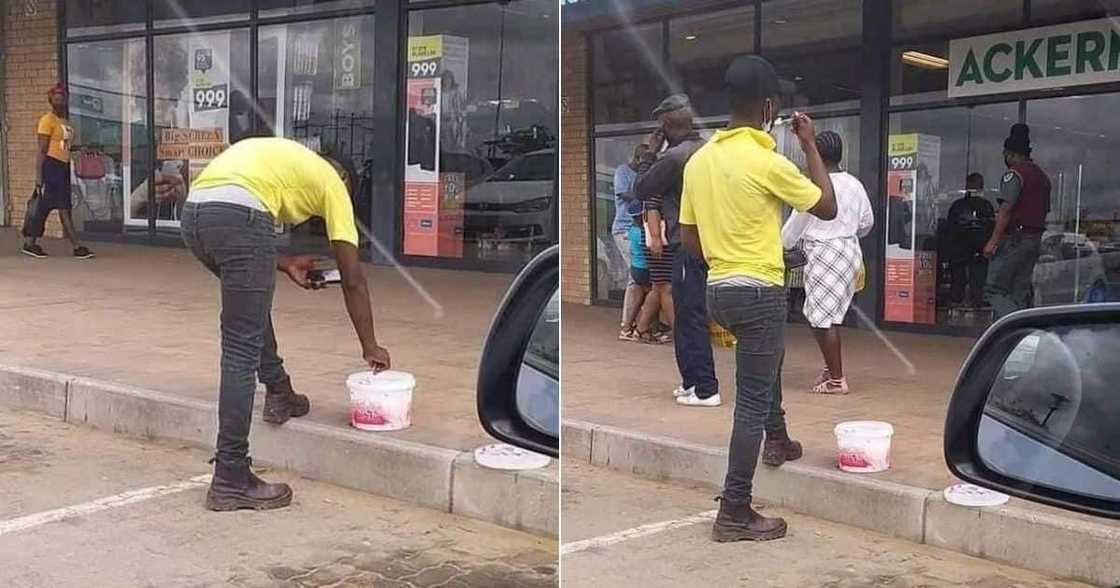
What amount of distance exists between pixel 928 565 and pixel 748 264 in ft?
1.48

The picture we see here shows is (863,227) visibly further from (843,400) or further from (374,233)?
(374,233)

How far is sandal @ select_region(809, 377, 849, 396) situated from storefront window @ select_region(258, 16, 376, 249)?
2.94 ft

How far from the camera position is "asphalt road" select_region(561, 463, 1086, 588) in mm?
1391

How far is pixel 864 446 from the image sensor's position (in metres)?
1.44

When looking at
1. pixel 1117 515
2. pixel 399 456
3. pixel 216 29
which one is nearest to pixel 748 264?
pixel 1117 515

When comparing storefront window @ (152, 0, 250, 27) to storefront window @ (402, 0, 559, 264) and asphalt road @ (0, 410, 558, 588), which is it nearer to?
storefront window @ (402, 0, 559, 264)

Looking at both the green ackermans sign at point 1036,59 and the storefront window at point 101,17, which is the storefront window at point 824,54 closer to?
the green ackermans sign at point 1036,59

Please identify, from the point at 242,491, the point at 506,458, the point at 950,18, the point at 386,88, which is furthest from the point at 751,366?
the point at 242,491

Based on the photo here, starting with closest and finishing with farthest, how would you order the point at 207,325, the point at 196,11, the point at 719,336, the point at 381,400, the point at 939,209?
the point at 939,209
the point at 719,336
the point at 196,11
the point at 207,325
the point at 381,400

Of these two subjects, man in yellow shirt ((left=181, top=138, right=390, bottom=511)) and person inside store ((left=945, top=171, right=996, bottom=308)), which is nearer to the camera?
person inside store ((left=945, top=171, right=996, bottom=308))

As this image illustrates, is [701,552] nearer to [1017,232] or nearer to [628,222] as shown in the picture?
[628,222]

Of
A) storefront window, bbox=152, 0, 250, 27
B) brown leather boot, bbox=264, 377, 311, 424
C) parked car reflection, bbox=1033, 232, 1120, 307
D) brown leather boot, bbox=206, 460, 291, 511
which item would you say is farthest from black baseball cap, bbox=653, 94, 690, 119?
brown leather boot, bbox=206, 460, 291, 511

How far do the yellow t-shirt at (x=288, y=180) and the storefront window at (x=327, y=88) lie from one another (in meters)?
0.03

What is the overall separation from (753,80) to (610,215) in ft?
0.84
